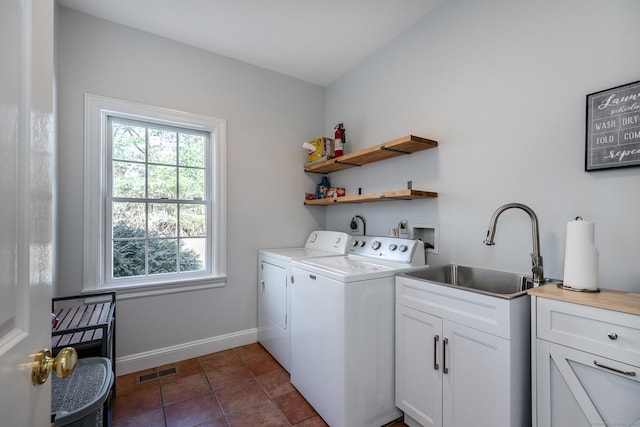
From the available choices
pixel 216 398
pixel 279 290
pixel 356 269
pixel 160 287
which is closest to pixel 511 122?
pixel 356 269

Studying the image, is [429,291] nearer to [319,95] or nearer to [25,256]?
[25,256]

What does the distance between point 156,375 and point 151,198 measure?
142 centimetres

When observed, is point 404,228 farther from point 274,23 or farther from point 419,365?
point 274,23

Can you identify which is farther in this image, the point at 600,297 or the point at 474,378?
the point at 474,378

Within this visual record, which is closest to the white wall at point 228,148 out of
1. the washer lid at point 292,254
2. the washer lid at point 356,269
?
the washer lid at point 292,254

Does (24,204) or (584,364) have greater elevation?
(24,204)

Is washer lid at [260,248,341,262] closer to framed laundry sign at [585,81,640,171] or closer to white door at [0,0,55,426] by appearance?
white door at [0,0,55,426]

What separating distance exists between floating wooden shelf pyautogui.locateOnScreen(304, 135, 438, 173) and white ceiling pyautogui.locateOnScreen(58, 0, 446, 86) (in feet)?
3.18

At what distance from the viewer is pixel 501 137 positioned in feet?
5.83

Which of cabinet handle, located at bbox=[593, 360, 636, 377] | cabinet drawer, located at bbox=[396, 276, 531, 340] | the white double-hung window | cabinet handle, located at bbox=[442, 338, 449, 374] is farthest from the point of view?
the white double-hung window

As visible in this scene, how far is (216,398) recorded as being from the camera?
2.00 m

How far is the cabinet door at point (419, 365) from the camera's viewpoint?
1.53 metres

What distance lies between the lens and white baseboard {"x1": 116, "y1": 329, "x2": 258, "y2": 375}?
2279mm

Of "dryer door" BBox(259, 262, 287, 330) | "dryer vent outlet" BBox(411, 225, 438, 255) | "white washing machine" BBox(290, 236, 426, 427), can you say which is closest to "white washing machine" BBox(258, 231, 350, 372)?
"dryer door" BBox(259, 262, 287, 330)
